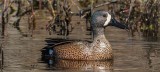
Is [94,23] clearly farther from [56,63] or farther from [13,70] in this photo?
[13,70]

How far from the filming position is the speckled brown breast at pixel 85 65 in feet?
34.6

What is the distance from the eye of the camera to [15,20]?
16.0 m

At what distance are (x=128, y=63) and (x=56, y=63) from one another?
47.7 inches

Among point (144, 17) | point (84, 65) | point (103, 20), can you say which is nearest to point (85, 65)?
point (84, 65)

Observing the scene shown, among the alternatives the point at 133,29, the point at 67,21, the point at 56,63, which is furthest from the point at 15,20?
the point at 56,63

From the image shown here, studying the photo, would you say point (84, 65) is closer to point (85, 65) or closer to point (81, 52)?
point (85, 65)

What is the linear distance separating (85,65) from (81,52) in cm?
71

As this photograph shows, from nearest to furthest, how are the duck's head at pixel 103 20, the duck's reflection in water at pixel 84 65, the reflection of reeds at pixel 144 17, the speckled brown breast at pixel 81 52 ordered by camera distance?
the duck's reflection in water at pixel 84 65
the speckled brown breast at pixel 81 52
the duck's head at pixel 103 20
the reflection of reeds at pixel 144 17

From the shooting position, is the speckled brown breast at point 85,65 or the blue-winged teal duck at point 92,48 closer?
the speckled brown breast at point 85,65

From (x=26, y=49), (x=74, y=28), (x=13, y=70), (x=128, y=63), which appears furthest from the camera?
(x=74, y=28)

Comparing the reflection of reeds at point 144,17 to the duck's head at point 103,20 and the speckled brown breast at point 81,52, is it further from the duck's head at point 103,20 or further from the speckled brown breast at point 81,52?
the speckled brown breast at point 81,52

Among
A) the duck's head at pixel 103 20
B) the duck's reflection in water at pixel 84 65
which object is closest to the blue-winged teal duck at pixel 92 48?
the duck's head at pixel 103 20

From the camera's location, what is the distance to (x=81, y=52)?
38.4 feet

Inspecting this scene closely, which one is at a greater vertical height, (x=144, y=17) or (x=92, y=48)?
(x=144, y=17)
